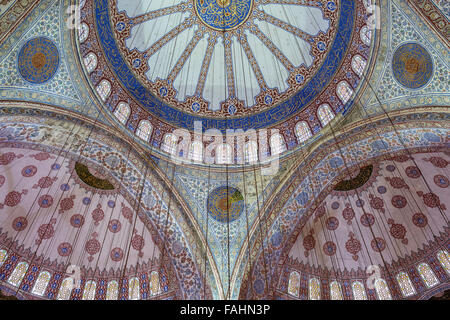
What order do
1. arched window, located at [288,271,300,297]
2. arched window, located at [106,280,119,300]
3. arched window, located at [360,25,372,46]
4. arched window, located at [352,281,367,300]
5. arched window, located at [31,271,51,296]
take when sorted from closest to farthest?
arched window, located at [360,25,372,46] → arched window, located at [31,271,51,296] → arched window, located at [106,280,119,300] → arched window, located at [288,271,300,297] → arched window, located at [352,281,367,300]

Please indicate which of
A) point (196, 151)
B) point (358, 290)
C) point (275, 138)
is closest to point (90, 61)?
point (196, 151)

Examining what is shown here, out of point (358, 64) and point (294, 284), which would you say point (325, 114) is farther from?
point (294, 284)

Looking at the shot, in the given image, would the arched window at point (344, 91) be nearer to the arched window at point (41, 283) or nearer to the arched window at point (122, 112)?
the arched window at point (122, 112)

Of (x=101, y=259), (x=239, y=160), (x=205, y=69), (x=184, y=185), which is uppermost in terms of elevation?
(x=205, y=69)

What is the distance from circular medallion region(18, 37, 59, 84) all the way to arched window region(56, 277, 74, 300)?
606 centimetres

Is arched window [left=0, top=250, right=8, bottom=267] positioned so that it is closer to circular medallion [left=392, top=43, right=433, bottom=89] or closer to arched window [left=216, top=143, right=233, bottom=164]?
arched window [left=216, top=143, right=233, bottom=164]

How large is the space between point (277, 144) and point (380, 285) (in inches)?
217

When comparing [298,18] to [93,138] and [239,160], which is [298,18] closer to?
[239,160]

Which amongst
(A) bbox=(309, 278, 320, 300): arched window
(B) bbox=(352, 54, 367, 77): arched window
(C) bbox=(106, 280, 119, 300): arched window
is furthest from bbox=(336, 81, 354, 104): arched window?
(C) bbox=(106, 280, 119, 300): arched window

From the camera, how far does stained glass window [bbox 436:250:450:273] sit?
970 centimetres
